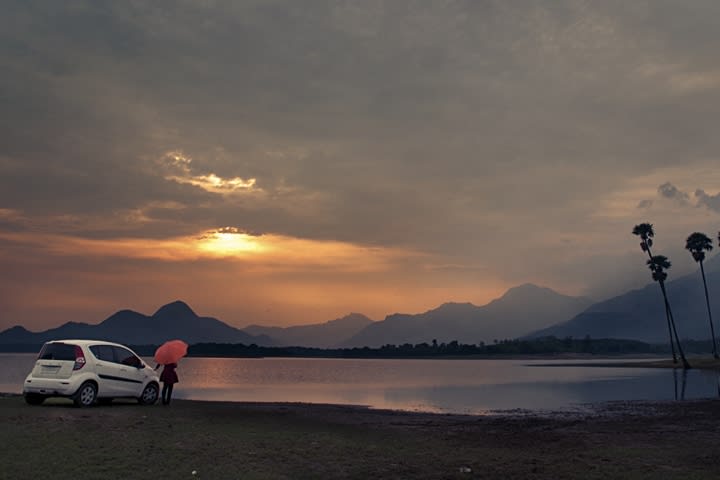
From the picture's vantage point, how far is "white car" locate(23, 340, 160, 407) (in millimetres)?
23625

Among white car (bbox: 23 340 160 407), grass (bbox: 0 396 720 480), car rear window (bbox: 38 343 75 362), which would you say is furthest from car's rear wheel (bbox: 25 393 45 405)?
car rear window (bbox: 38 343 75 362)

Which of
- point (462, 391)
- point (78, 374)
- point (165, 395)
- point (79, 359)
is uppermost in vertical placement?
point (79, 359)

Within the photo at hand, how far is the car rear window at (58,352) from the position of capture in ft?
78.7

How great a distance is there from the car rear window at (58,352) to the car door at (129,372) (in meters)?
2.08

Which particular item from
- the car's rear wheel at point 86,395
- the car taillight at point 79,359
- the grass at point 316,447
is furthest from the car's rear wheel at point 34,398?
the car taillight at point 79,359

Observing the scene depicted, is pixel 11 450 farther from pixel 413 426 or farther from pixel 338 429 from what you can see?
pixel 413 426

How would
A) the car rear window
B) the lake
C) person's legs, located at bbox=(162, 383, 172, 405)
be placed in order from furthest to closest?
the lake < person's legs, located at bbox=(162, 383, 172, 405) < the car rear window

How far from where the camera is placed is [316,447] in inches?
684

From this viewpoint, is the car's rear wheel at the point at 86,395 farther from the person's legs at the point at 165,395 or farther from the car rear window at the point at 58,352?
the person's legs at the point at 165,395

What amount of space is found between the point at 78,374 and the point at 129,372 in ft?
8.50

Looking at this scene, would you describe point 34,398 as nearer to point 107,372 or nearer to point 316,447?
point 107,372

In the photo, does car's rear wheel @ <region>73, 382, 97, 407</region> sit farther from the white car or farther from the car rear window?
the car rear window

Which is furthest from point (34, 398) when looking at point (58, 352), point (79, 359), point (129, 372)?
point (129, 372)

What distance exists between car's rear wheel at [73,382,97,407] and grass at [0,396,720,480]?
491 mm
